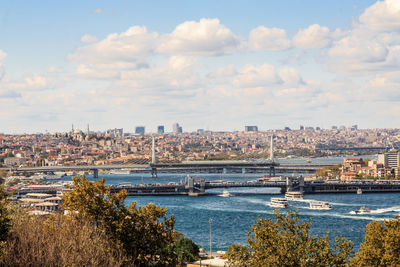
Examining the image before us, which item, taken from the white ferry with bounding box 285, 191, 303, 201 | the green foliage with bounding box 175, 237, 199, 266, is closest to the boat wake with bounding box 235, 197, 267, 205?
the white ferry with bounding box 285, 191, 303, 201

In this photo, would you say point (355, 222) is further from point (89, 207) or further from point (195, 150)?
point (195, 150)

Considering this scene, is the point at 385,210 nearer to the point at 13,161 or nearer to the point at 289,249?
the point at 289,249

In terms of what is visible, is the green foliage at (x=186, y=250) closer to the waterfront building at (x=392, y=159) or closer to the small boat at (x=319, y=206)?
the small boat at (x=319, y=206)

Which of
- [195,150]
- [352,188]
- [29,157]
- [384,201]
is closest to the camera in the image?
[384,201]

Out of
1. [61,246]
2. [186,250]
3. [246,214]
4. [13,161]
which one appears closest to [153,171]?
[13,161]

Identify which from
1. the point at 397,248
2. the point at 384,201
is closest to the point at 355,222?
the point at 384,201
